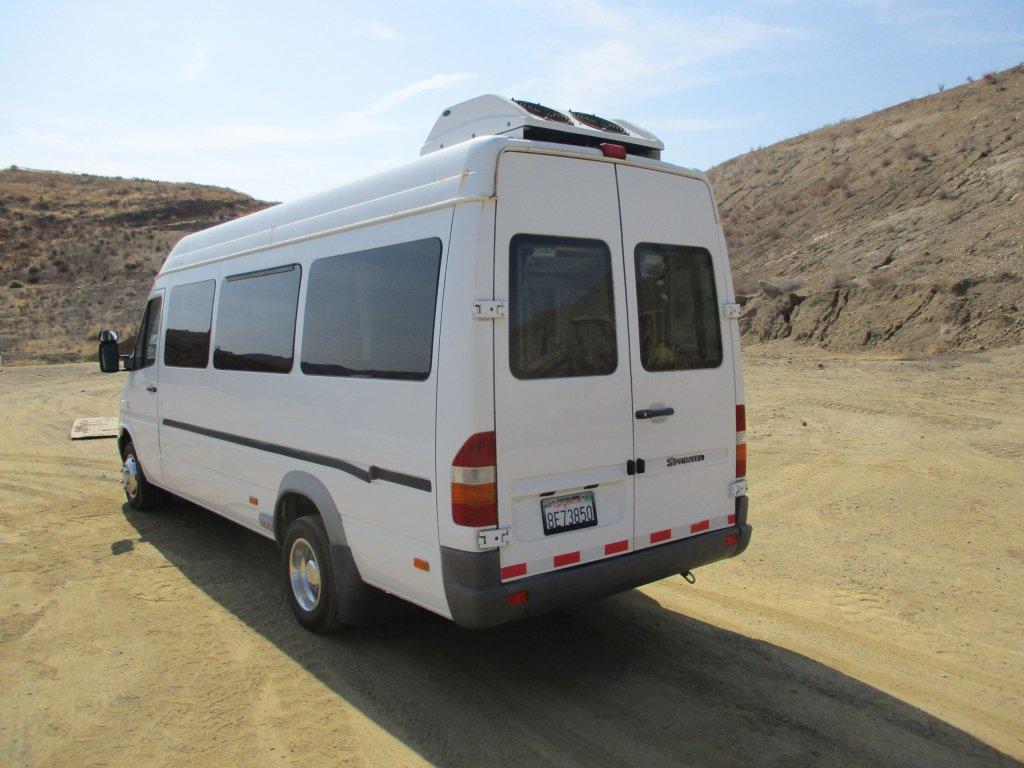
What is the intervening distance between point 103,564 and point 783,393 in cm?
1048

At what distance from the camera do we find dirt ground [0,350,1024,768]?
357 centimetres

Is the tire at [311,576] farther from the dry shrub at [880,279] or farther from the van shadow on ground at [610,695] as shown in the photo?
the dry shrub at [880,279]

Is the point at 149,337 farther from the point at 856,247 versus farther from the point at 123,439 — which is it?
the point at 856,247

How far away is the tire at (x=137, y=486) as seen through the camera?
771cm

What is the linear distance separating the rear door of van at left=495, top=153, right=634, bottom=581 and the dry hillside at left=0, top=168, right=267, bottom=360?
32.6 meters

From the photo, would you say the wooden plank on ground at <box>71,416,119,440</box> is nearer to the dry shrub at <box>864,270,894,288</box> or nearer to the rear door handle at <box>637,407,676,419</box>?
the rear door handle at <box>637,407,676,419</box>

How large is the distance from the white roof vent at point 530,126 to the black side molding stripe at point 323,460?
1.84m

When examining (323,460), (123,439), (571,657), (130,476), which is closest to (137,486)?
(130,476)

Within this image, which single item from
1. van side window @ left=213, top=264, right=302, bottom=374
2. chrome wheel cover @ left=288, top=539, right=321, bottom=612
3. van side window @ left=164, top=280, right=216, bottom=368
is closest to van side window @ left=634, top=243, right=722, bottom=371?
van side window @ left=213, top=264, right=302, bottom=374

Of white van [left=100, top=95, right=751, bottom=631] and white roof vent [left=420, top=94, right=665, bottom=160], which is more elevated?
white roof vent [left=420, top=94, right=665, bottom=160]

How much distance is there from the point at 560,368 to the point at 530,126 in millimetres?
1262

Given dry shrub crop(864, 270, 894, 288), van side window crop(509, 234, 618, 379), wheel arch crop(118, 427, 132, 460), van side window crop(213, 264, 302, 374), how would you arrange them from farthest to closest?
dry shrub crop(864, 270, 894, 288), wheel arch crop(118, 427, 132, 460), van side window crop(213, 264, 302, 374), van side window crop(509, 234, 618, 379)

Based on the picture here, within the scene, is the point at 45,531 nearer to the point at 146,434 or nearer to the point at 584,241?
the point at 146,434

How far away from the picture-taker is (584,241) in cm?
395
